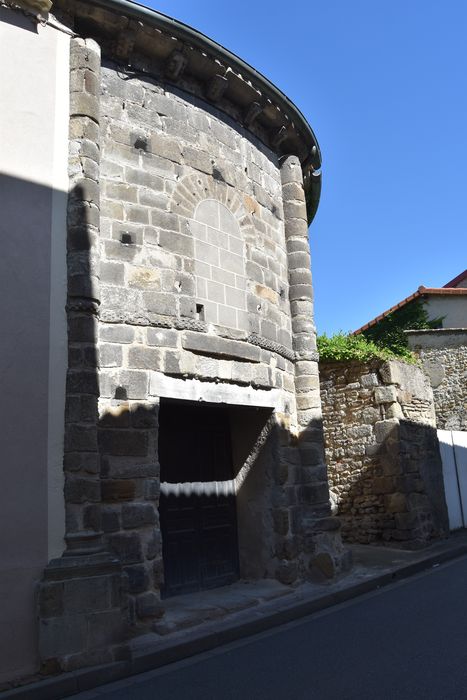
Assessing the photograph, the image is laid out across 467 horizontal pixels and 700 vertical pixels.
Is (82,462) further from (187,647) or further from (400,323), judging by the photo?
(400,323)

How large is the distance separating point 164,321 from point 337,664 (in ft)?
11.3

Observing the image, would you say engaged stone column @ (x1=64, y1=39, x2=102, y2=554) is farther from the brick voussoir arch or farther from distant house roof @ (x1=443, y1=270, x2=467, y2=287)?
distant house roof @ (x1=443, y1=270, x2=467, y2=287)

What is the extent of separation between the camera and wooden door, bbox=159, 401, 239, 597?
675cm

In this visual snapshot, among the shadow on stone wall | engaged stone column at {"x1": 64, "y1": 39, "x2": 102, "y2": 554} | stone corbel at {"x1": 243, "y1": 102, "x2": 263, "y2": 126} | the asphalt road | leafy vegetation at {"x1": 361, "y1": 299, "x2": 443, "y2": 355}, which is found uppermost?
stone corbel at {"x1": 243, "y1": 102, "x2": 263, "y2": 126}

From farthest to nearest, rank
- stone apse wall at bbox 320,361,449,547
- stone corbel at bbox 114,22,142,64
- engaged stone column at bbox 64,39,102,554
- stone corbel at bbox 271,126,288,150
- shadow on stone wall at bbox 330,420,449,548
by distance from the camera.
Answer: stone apse wall at bbox 320,361,449,547, shadow on stone wall at bbox 330,420,449,548, stone corbel at bbox 271,126,288,150, stone corbel at bbox 114,22,142,64, engaged stone column at bbox 64,39,102,554

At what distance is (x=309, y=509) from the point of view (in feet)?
24.1

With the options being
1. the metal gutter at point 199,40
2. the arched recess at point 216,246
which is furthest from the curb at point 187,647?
the metal gutter at point 199,40

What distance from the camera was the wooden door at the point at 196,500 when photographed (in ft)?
22.1

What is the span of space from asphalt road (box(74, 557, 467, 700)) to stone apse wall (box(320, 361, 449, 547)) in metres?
3.71

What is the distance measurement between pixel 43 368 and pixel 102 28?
148 inches

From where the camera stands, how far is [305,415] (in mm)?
7730

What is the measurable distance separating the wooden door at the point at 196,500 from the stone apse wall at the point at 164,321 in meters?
0.20

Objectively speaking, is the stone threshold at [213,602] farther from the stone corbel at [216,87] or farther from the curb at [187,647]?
the stone corbel at [216,87]

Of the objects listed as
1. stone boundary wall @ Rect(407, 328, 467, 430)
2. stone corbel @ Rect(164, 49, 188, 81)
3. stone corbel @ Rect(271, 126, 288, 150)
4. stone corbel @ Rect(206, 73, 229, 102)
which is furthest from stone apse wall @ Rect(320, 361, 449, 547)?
stone corbel @ Rect(164, 49, 188, 81)
